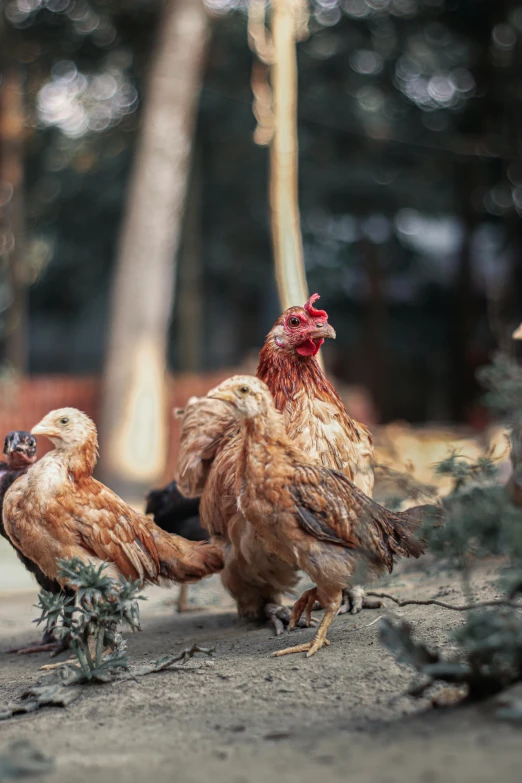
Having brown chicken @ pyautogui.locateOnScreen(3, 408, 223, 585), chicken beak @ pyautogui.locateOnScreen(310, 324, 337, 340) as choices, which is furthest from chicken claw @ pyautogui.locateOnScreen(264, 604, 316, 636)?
chicken beak @ pyautogui.locateOnScreen(310, 324, 337, 340)

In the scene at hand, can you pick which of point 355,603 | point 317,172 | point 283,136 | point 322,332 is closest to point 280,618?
point 355,603

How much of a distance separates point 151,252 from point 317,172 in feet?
28.5

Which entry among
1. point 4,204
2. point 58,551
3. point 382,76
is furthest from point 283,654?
point 382,76

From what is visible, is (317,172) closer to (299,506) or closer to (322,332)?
(322,332)

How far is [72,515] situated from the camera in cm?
486

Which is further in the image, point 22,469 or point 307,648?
point 22,469

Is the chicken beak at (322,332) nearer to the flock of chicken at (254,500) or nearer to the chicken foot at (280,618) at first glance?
the flock of chicken at (254,500)

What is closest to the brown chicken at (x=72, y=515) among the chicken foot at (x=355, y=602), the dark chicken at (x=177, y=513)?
the chicken foot at (x=355, y=602)

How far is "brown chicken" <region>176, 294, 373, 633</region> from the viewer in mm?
5156

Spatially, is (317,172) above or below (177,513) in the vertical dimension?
above

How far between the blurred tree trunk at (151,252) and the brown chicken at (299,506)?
9553mm

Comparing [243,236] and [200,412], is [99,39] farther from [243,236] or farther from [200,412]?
[200,412]

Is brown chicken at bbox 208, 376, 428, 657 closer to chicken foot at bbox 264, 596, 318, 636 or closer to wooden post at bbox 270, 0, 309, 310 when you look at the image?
chicken foot at bbox 264, 596, 318, 636

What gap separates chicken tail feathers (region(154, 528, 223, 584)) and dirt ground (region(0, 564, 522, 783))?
1.37 ft
